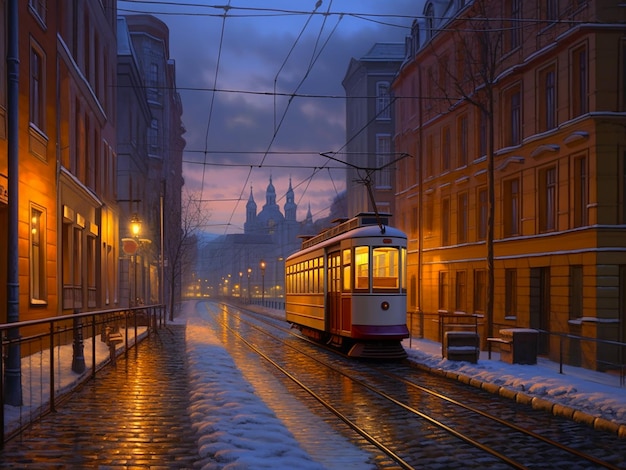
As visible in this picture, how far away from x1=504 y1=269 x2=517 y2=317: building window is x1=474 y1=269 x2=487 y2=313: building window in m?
1.88

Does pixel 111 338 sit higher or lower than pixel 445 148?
lower

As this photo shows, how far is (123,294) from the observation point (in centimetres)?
4394

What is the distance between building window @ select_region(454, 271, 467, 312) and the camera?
29.8 m

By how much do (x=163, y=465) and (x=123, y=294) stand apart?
124 feet

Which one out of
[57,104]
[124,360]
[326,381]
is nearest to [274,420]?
[326,381]

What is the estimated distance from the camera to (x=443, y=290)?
106 feet

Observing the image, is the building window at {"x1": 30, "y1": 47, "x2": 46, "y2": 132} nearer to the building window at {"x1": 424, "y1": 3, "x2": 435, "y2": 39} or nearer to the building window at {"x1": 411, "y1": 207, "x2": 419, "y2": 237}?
the building window at {"x1": 424, "y1": 3, "x2": 435, "y2": 39}

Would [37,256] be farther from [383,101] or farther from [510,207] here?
[383,101]

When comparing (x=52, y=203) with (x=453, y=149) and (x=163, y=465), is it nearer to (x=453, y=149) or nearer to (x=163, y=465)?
(x=163, y=465)

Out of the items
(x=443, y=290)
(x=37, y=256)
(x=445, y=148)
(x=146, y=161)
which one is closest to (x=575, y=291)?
(x=443, y=290)

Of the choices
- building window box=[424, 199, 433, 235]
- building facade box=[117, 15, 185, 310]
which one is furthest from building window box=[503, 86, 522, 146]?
building facade box=[117, 15, 185, 310]

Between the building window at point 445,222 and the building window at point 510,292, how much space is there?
236 inches

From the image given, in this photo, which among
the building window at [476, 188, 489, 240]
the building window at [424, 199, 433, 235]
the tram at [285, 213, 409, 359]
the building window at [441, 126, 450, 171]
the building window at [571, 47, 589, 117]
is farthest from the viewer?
the building window at [424, 199, 433, 235]

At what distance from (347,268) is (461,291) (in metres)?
11.3
